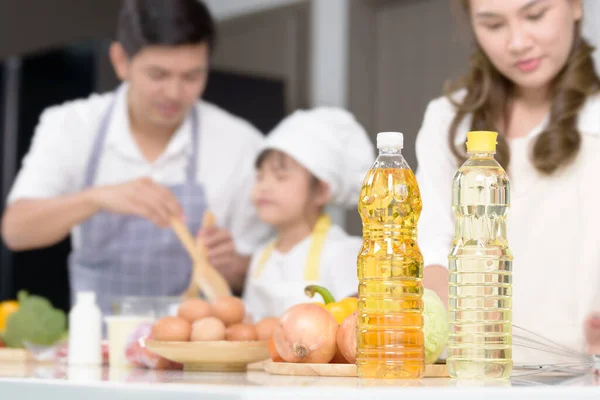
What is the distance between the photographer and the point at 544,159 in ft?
5.70

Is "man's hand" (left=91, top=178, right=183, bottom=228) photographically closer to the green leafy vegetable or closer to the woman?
the green leafy vegetable

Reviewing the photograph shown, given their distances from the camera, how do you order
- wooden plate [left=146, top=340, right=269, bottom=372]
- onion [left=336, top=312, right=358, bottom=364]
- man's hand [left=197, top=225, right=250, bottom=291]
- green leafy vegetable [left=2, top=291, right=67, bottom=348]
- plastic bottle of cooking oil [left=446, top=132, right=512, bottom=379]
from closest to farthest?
plastic bottle of cooking oil [left=446, top=132, right=512, bottom=379] → onion [left=336, top=312, right=358, bottom=364] → wooden plate [left=146, top=340, right=269, bottom=372] → green leafy vegetable [left=2, top=291, right=67, bottom=348] → man's hand [left=197, top=225, right=250, bottom=291]

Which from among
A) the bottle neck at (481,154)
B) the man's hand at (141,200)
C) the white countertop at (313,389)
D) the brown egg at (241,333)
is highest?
the man's hand at (141,200)

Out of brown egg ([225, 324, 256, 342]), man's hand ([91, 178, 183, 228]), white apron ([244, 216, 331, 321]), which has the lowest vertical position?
brown egg ([225, 324, 256, 342])

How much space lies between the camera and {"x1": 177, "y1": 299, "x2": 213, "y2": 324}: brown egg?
1559 mm

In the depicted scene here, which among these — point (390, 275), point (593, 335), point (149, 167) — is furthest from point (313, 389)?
point (149, 167)

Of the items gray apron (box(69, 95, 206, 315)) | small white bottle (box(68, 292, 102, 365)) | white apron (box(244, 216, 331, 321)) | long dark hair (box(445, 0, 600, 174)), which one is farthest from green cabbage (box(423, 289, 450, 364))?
gray apron (box(69, 95, 206, 315))

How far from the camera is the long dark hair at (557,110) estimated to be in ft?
5.66

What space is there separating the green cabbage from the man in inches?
53.8

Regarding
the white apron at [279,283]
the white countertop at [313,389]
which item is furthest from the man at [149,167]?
the white countertop at [313,389]

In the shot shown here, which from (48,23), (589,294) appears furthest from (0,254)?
(589,294)

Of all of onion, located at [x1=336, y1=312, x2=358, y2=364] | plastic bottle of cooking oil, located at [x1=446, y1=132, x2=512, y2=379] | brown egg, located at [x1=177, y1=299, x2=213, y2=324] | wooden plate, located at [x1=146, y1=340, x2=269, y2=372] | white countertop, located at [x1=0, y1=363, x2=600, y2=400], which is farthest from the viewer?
brown egg, located at [x1=177, y1=299, x2=213, y2=324]

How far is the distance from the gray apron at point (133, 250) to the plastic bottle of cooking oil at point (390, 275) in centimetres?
149

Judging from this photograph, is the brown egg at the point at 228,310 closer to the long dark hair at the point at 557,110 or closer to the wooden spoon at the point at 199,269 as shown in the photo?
the long dark hair at the point at 557,110
